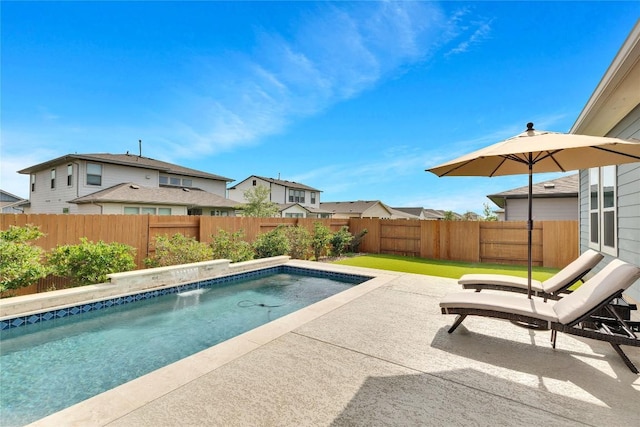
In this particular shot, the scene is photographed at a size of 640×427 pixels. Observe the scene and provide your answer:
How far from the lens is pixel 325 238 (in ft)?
42.0

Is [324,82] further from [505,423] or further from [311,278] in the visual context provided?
[505,423]

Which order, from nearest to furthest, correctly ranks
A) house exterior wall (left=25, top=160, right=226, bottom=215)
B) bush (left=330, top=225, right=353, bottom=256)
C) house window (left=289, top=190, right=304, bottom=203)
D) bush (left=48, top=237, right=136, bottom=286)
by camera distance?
1. bush (left=48, top=237, right=136, bottom=286)
2. bush (left=330, top=225, right=353, bottom=256)
3. house exterior wall (left=25, top=160, right=226, bottom=215)
4. house window (left=289, top=190, right=304, bottom=203)

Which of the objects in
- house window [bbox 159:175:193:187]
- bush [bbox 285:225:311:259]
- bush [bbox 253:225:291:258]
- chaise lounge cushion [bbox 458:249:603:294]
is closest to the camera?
chaise lounge cushion [bbox 458:249:603:294]

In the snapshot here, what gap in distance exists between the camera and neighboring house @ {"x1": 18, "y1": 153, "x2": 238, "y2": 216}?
16984 millimetres

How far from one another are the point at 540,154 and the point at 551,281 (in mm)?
2108

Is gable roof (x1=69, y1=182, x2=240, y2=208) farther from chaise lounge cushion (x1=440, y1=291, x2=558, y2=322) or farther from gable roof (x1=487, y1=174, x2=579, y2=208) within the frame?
gable roof (x1=487, y1=174, x2=579, y2=208)

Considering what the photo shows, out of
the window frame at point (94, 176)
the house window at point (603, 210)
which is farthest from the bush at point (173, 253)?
the window frame at point (94, 176)

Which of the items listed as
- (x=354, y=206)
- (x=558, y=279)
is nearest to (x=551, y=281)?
(x=558, y=279)

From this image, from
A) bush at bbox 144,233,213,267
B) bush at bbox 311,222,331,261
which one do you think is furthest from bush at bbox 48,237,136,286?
bush at bbox 311,222,331,261

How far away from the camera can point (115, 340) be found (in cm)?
473

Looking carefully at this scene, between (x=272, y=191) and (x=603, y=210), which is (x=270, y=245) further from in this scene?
(x=272, y=191)

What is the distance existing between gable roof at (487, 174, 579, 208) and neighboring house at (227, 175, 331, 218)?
2094cm

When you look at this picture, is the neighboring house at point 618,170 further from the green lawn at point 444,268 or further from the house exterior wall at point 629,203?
the green lawn at point 444,268

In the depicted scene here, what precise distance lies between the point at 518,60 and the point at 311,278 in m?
11.1
